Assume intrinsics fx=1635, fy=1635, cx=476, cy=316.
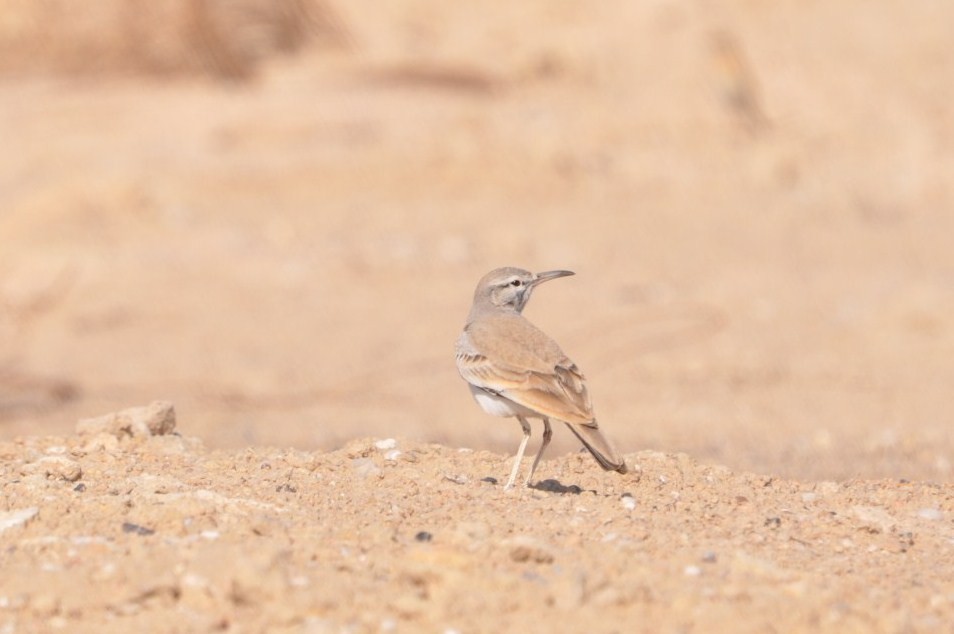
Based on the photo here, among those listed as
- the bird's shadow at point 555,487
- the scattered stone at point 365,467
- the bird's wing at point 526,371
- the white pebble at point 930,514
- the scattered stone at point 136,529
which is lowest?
the scattered stone at point 136,529

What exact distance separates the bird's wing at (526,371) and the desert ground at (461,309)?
308 millimetres

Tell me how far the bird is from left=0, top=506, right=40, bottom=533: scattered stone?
1.59 metres

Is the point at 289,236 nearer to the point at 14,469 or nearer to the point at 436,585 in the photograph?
the point at 14,469

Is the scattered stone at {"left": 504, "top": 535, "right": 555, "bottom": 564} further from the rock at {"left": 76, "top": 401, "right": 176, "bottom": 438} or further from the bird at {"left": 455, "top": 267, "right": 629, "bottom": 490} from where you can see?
the rock at {"left": 76, "top": 401, "right": 176, "bottom": 438}

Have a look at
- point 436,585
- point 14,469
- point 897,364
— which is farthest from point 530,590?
point 897,364

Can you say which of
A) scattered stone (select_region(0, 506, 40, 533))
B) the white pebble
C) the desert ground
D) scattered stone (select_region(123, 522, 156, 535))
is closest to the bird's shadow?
the desert ground

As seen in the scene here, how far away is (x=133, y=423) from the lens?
639cm

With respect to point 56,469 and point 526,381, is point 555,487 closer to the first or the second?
point 526,381

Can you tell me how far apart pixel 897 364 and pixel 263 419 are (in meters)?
4.65

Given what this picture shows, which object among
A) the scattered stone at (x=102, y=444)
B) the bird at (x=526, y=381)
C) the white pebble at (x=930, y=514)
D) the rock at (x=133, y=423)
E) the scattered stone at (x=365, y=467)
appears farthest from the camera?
the rock at (x=133, y=423)

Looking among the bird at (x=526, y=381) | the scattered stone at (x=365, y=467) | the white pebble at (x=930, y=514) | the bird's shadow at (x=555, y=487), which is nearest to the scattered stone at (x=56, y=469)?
the scattered stone at (x=365, y=467)

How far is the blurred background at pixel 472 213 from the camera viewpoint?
→ 11.2 m

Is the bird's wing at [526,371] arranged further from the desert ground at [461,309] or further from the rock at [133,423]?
the rock at [133,423]

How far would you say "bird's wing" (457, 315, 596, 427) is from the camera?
216 inches
